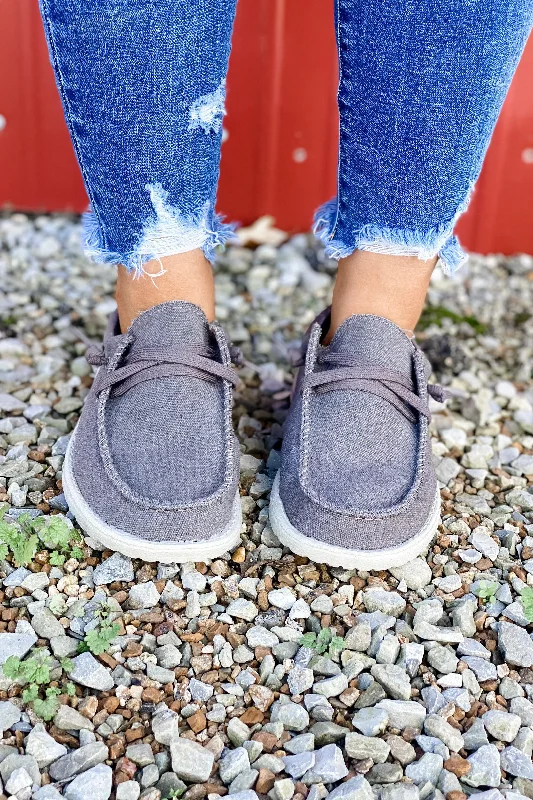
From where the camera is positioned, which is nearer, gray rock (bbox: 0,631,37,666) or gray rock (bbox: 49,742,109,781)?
gray rock (bbox: 49,742,109,781)

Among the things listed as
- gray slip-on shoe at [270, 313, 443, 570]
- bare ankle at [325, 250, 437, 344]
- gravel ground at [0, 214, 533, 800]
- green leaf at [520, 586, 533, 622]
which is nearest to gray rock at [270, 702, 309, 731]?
gravel ground at [0, 214, 533, 800]

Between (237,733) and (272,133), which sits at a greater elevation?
(272,133)

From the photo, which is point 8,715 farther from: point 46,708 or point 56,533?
point 56,533

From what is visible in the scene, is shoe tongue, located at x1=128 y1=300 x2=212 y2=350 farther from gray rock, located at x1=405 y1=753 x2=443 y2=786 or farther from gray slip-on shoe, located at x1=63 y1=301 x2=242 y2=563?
gray rock, located at x1=405 y1=753 x2=443 y2=786

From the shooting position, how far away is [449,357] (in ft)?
5.49

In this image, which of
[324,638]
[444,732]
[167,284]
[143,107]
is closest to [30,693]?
[324,638]

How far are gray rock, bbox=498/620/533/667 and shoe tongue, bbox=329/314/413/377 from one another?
0.36m

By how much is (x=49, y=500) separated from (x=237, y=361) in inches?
13.0

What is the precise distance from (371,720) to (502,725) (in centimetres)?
14

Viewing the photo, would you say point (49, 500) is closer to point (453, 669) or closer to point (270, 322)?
point (453, 669)

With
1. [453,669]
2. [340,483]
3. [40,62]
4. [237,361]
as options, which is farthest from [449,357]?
[40,62]

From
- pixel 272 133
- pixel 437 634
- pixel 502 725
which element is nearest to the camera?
pixel 502 725

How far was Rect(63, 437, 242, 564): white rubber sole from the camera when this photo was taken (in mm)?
1030

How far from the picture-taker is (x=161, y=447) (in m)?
1.06
